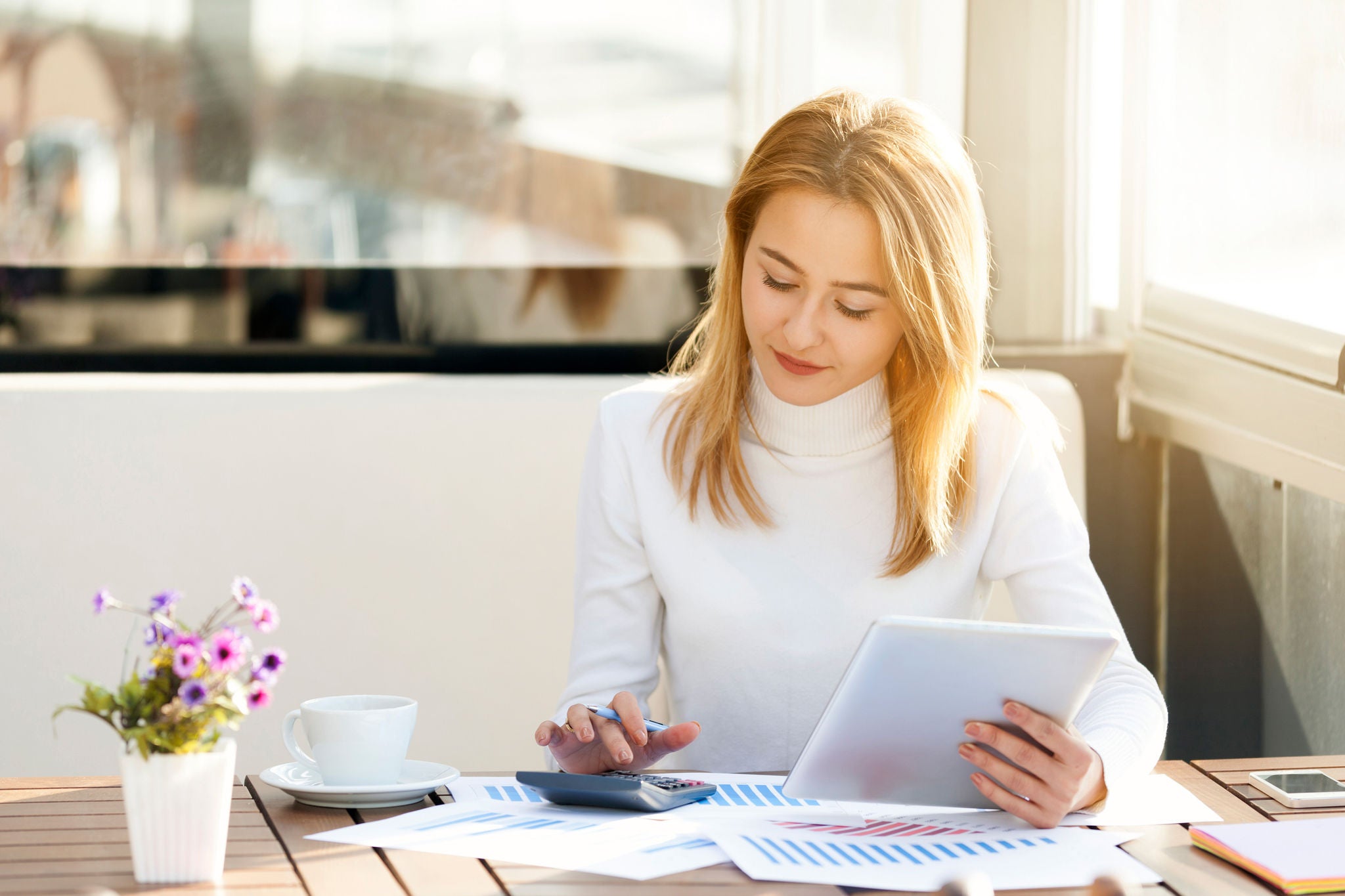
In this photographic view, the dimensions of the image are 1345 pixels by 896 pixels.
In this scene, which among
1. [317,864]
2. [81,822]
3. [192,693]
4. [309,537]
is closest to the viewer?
[192,693]

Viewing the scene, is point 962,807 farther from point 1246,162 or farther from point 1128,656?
point 1246,162

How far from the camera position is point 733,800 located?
4.03 ft

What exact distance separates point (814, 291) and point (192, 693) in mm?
812

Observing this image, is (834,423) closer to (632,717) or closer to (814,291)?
(814,291)

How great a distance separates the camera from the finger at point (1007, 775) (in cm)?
115

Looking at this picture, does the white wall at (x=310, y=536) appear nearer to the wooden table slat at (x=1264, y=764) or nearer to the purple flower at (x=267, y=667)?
the wooden table slat at (x=1264, y=764)

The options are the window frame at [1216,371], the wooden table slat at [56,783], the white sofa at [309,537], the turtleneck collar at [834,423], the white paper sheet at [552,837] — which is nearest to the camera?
the white paper sheet at [552,837]

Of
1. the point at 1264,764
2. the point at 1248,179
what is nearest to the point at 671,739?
the point at 1264,764

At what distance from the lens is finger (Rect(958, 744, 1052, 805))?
1.15 metres

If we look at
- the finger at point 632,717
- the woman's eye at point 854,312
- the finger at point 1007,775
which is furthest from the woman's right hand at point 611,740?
the woman's eye at point 854,312

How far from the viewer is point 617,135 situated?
8.04ft

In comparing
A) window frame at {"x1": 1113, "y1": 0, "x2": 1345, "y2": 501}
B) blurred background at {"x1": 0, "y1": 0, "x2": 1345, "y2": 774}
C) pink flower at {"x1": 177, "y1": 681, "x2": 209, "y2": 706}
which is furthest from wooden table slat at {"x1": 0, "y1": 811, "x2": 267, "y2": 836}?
window frame at {"x1": 1113, "y1": 0, "x2": 1345, "y2": 501}

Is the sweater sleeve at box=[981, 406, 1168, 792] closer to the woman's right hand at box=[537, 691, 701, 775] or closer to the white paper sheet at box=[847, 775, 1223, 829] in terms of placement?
the white paper sheet at box=[847, 775, 1223, 829]

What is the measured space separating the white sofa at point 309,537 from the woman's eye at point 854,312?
662 mm
